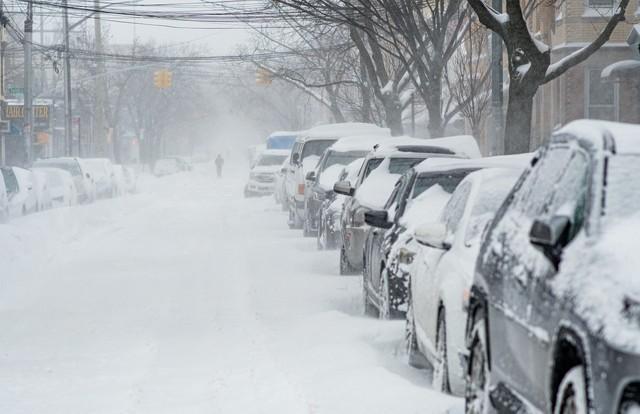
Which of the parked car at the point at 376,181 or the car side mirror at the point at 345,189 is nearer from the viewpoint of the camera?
the parked car at the point at 376,181

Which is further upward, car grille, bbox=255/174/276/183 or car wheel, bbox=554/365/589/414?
car wheel, bbox=554/365/589/414

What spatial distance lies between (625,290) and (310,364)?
574cm

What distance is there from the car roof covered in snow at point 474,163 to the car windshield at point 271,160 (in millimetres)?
36247

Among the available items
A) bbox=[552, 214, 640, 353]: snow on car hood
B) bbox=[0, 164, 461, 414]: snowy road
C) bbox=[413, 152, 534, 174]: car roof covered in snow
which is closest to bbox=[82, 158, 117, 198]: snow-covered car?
bbox=[0, 164, 461, 414]: snowy road

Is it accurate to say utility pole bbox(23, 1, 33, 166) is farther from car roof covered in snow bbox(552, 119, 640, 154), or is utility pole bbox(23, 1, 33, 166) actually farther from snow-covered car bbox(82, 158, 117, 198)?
car roof covered in snow bbox(552, 119, 640, 154)

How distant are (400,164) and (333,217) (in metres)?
4.39

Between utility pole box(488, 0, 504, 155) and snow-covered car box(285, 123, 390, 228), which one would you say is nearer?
utility pole box(488, 0, 504, 155)

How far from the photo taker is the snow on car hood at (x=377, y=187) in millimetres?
16219

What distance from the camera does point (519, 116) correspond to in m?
18.4

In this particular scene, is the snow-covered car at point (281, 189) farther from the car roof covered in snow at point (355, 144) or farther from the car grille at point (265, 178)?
the car roof covered in snow at point (355, 144)

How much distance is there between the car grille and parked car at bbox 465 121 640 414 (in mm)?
41280

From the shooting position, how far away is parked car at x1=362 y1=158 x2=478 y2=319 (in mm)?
12039

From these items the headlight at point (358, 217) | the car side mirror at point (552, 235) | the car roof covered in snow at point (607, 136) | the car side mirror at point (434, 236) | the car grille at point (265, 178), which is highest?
the car roof covered in snow at point (607, 136)

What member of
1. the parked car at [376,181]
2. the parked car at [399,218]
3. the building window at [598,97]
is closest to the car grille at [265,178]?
the building window at [598,97]
